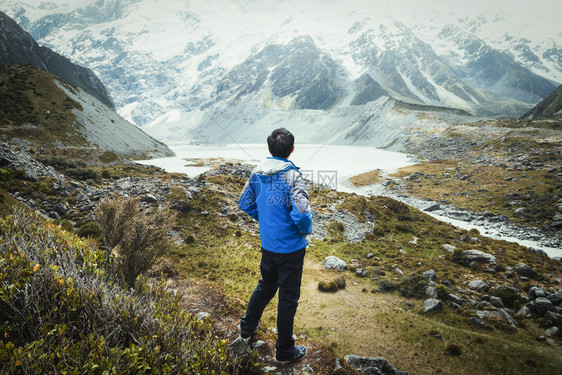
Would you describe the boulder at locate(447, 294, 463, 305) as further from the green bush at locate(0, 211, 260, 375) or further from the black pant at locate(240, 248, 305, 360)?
the green bush at locate(0, 211, 260, 375)

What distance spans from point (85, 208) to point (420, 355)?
69.7 ft

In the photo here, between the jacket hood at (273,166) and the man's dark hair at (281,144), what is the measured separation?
0.16 meters

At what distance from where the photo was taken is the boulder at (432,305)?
38.5 feet

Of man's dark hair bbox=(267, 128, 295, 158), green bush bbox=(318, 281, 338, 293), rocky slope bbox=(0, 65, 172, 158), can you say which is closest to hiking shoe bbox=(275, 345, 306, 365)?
man's dark hair bbox=(267, 128, 295, 158)

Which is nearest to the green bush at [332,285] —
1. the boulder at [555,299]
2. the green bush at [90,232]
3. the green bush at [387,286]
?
the green bush at [387,286]

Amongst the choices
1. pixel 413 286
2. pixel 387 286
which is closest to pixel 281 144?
pixel 387 286

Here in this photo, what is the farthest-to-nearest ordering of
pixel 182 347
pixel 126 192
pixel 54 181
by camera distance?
pixel 126 192, pixel 54 181, pixel 182 347

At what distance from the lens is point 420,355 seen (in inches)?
344

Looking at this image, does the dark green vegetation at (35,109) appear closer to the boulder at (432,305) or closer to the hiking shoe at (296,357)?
the hiking shoe at (296,357)

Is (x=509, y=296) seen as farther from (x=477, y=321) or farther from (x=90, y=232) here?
(x=90, y=232)

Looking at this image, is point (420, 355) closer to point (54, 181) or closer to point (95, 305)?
point (95, 305)

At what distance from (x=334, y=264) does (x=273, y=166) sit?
14147 millimetres

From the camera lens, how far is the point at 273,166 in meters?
4.67

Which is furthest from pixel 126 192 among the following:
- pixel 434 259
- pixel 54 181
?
pixel 434 259
